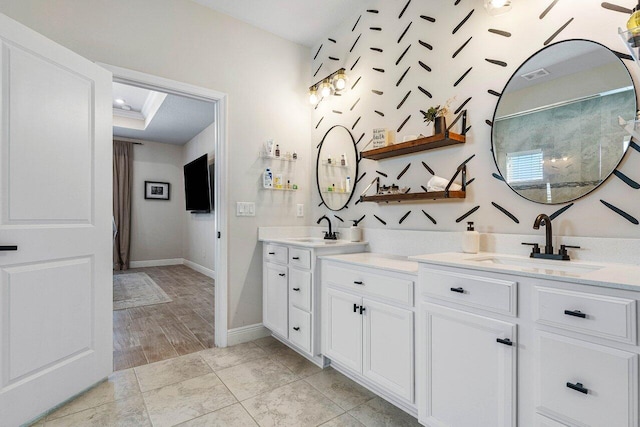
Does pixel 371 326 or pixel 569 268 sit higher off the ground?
pixel 569 268

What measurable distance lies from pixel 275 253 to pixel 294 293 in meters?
0.42

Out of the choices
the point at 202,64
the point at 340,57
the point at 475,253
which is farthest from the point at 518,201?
the point at 202,64

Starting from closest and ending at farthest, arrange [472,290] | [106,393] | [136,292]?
[472,290] < [106,393] < [136,292]

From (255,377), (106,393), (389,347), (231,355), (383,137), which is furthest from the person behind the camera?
(231,355)

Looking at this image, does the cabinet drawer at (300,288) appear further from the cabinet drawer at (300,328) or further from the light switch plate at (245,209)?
the light switch plate at (245,209)

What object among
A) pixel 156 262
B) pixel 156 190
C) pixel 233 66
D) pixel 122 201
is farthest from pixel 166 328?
pixel 156 190

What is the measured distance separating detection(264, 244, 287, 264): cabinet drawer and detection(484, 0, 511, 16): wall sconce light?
2.01 m

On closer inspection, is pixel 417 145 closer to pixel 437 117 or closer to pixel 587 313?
pixel 437 117

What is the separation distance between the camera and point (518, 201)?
170cm

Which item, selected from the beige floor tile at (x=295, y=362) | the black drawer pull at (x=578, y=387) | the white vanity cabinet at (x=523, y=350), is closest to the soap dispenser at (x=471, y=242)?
the white vanity cabinet at (x=523, y=350)

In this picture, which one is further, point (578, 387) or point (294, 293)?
point (294, 293)

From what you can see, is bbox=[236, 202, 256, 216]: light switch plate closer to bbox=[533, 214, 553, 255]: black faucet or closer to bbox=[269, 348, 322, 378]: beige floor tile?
bbox=[269, 348, 322, 378]: beige floor tile

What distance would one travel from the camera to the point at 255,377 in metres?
2.18

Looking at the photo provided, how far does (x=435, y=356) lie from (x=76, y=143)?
2.37 m
